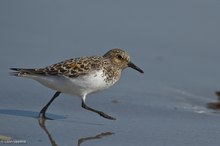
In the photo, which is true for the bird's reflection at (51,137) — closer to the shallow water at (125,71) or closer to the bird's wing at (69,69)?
the shallow water at (125,71)

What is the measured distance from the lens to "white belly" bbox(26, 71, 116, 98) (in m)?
7.51

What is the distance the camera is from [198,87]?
356 inches

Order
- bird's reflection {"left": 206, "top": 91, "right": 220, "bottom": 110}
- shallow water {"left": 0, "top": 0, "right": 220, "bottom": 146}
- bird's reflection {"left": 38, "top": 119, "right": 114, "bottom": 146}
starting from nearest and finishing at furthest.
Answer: bird's reflection {"left": 38, "top": 119, "right": 114, "bottom": 146} → shallow water {"left": 0, "top": 0, "right": 220, "bottom": 146} → bird's reflection {"left": 206, "top": 91, "right": 220, "bottom": 110}

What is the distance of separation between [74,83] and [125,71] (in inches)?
83.9

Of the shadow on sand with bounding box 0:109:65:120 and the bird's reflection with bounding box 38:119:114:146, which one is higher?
the shadow on sand with bounding box 0:109:65:120

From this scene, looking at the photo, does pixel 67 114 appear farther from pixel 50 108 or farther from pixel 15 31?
pixel 15 31

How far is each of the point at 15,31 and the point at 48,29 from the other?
0.51 meters

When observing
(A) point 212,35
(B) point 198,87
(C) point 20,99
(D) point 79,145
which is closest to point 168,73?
(B) point 198,87

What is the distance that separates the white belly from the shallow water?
32cm

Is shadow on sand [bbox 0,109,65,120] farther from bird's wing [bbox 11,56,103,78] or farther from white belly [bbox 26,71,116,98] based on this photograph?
bird's wing [bbox 11,56,103,78]

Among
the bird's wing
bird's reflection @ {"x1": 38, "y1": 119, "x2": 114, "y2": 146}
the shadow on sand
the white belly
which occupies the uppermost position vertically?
the bird's wing

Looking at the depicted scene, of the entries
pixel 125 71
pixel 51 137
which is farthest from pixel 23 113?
pixel 125 71

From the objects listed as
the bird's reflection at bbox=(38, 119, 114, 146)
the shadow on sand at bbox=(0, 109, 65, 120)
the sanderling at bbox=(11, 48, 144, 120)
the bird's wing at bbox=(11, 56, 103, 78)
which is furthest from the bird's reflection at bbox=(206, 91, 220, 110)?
the shadow on sand at bbox=(0, 109, 65, 120)

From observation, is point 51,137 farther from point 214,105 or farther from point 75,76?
point 214,105
